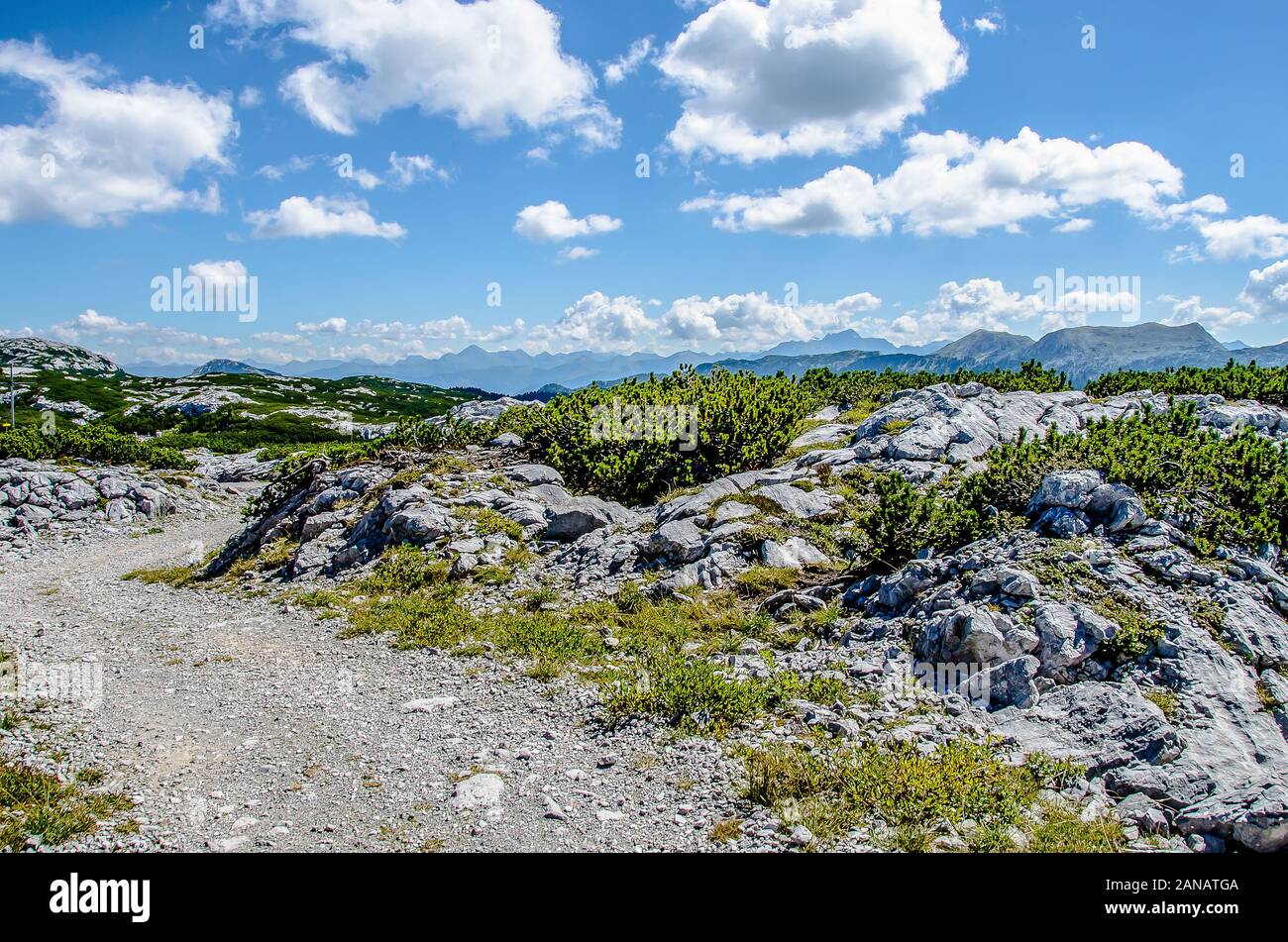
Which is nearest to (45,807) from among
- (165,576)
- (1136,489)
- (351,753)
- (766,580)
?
(351,753)

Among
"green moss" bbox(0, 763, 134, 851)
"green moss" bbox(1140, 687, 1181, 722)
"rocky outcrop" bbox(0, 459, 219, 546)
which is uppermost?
"rocky outcrop" bbox(0, 459, 219, 546)

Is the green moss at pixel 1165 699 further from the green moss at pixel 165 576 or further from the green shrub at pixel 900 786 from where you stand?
the green moss at pixel 165 576

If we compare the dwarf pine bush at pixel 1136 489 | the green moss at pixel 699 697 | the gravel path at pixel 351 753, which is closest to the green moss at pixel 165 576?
the gravel path at pixel 351 753

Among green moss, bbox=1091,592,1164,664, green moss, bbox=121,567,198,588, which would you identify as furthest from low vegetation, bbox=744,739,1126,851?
green moss, bbox=121,567,198,588

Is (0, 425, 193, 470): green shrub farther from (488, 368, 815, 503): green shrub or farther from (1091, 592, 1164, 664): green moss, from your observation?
(1091, 592, 1164, 664): green moss

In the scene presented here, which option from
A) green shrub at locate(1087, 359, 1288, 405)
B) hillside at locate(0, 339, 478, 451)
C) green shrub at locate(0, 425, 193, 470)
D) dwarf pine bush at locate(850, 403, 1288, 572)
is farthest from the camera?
hillside at locate(0, 339, 478, 451)

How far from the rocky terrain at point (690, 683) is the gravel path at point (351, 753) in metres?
Result: 0.05

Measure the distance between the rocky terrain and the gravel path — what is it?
47 mm

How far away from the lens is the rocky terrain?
7.48 metres

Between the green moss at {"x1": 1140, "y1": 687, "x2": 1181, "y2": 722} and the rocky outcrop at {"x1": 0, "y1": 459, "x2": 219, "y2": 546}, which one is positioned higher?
the rocky outcrop at {"x1": 0, "y1": 459, "x2": 219, "y2": 546}

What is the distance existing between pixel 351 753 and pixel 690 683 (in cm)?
518

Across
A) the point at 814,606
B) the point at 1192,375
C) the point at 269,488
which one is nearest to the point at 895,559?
the point at 814,606
